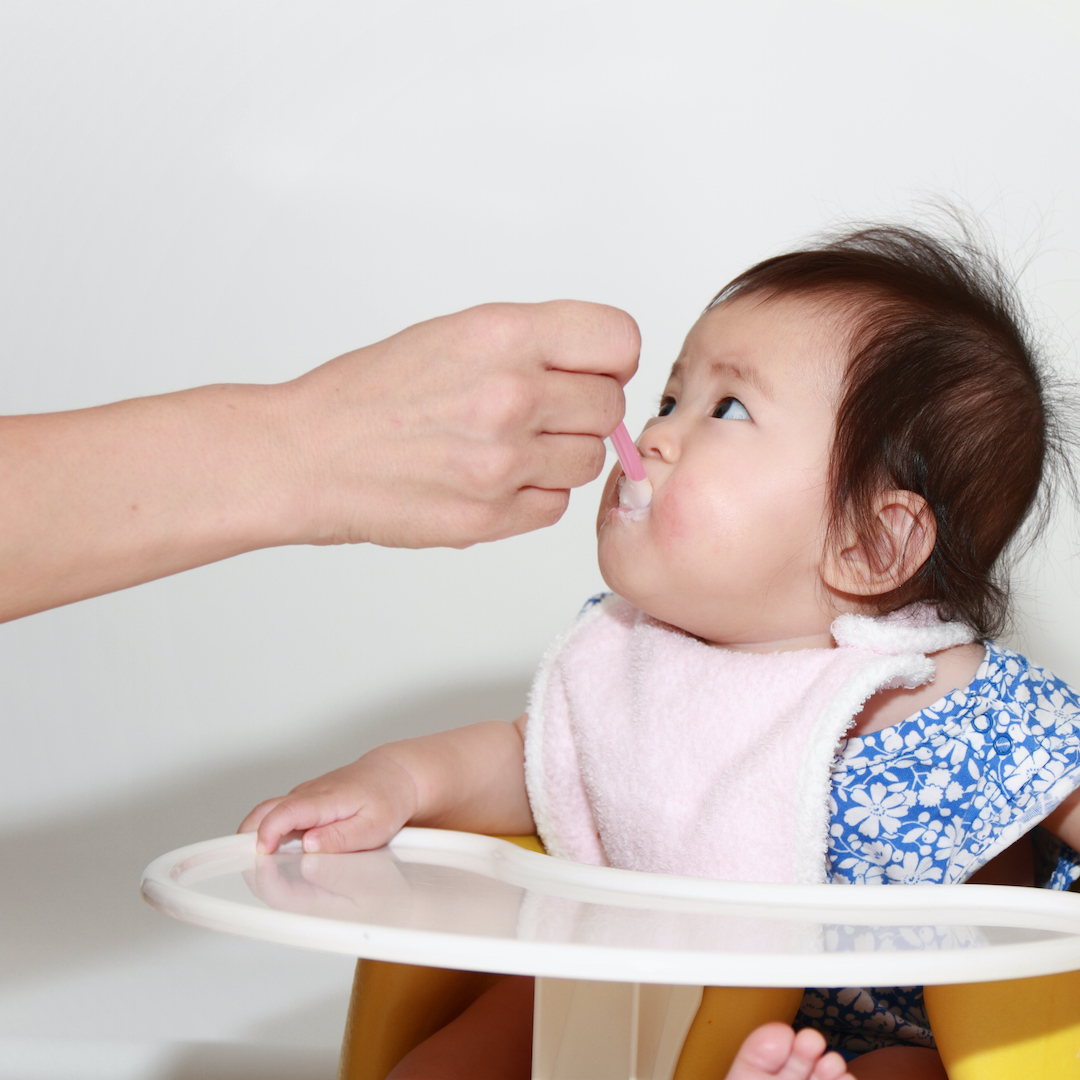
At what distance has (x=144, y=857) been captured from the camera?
1.62m

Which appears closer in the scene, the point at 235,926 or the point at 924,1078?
the point at 235,926

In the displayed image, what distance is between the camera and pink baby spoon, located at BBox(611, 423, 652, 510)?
3.01 ft

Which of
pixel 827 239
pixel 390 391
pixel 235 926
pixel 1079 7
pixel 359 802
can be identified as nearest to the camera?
pixel 235 926

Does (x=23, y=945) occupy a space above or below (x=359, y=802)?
below

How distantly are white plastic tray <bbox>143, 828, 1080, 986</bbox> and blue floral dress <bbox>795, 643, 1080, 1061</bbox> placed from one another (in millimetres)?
168

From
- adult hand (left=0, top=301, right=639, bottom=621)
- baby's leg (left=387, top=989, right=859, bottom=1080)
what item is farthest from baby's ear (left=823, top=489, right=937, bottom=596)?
baby's leg (left=387, top=989, right=859, bottom=1080)

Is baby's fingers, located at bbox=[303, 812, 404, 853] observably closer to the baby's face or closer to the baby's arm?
the baby's arm

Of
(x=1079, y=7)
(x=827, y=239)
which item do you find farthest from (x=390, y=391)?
(x=1079, y=7)

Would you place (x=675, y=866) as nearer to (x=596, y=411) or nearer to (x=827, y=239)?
(x=596, y=411)

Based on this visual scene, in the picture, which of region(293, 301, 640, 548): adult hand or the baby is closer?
region(293, 301, 640, 548): adult hand

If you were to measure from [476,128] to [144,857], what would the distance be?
1.14 m

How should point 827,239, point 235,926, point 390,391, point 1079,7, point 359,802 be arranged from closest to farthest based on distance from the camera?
point 235,926 < point 390,391 < point 359,802 < point 827,239 < point 1079,7

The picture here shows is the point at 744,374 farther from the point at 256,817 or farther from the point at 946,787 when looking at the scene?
the point at 256,817

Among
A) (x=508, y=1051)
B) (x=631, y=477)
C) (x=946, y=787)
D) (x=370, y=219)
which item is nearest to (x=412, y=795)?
(x=508, y=1051)
